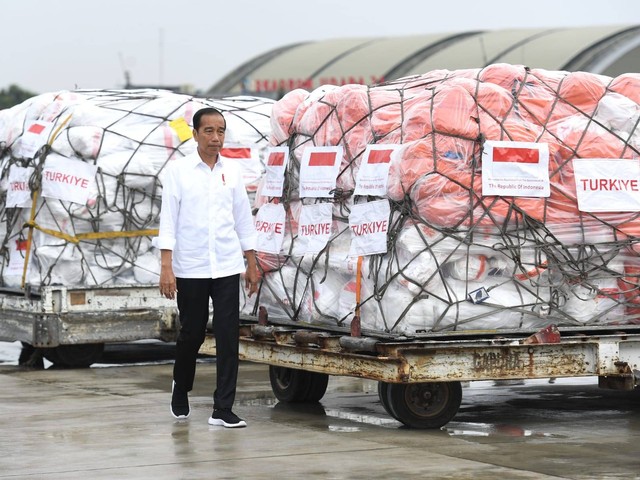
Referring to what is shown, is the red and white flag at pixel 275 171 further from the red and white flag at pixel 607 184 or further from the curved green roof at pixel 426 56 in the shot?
the curved green roof at pixel 426 56

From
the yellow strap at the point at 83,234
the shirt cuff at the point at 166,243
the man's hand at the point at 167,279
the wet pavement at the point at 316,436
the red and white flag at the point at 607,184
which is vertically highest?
the red and white flag at the point at 607,184

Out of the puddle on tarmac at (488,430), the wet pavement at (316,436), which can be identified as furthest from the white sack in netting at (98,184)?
the puddle on tarmac at (488,430)

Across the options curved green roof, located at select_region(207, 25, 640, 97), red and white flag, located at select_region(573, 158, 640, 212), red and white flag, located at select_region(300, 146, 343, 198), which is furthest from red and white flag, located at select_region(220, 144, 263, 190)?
curved green roof, located at select_region(207, 25, 640, 97)

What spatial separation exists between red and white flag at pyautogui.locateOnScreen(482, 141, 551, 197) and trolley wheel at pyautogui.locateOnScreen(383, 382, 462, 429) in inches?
47.6

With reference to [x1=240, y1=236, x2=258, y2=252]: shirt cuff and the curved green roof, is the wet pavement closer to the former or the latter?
[x1=240, y1=236, x2=258, y2=252]: shirt cuff

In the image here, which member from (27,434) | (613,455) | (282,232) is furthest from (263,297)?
(613,455)

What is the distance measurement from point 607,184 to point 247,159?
5002mm

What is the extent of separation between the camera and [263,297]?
10.3 m

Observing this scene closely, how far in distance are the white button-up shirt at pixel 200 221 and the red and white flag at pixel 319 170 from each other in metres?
0.70

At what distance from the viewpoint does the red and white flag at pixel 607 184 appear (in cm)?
883

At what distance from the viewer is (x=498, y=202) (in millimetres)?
8695

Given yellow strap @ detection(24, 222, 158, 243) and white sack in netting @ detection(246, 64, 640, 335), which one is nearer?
white sack in netting @ detection(246, 64, 640, 335)

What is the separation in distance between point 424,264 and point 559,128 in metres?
1.22

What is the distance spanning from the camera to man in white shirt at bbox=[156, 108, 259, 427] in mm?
8828
